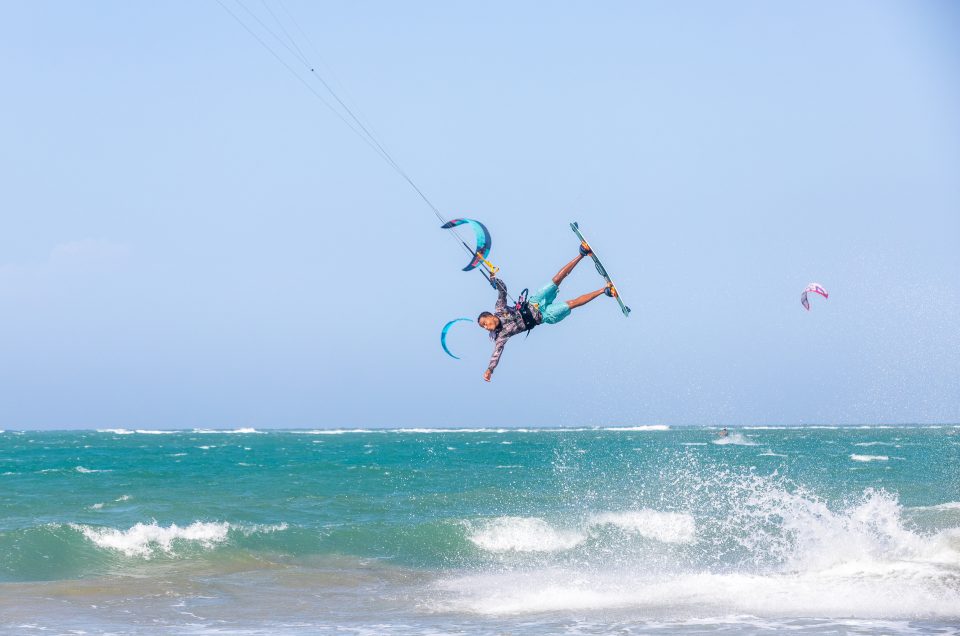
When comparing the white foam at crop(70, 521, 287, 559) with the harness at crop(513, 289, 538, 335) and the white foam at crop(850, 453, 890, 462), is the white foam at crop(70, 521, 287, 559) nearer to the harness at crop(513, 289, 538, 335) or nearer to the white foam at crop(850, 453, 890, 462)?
the harness at crop(513, 289, 538, 335)

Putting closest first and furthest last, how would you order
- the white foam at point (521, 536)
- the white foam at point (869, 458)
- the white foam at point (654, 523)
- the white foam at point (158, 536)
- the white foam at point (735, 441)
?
the white foam at point (158, 536)
the white foam at point (521, 536)
the white foam at point (654, 523)
the white foam at point (869, 458)
the white foam at point (735, 441)

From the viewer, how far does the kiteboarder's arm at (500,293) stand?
1195 cm

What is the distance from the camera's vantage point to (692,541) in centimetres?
1738

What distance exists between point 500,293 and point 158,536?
9214 millimetres

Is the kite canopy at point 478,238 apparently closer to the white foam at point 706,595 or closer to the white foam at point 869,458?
the white foam at point 706,595

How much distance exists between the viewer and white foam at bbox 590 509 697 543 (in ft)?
59.0

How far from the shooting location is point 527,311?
11930 millimetres

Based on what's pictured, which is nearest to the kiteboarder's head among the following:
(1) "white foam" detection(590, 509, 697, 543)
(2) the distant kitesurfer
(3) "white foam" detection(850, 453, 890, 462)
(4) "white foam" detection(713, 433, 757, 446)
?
(2) the distant kitesurfer

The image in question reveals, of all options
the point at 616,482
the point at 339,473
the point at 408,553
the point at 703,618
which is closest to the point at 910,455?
the point at 616,482

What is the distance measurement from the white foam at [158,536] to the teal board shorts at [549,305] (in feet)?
27.7

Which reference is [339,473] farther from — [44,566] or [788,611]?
[788,611]

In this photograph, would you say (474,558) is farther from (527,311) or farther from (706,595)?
(527,311)

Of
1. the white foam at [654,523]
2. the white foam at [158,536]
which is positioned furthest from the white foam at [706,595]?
the white foam at [158,536]

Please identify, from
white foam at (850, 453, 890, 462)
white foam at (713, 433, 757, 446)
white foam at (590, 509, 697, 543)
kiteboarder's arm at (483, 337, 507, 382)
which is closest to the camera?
kiteboarder's arm at (483, 337, 507, 382)
